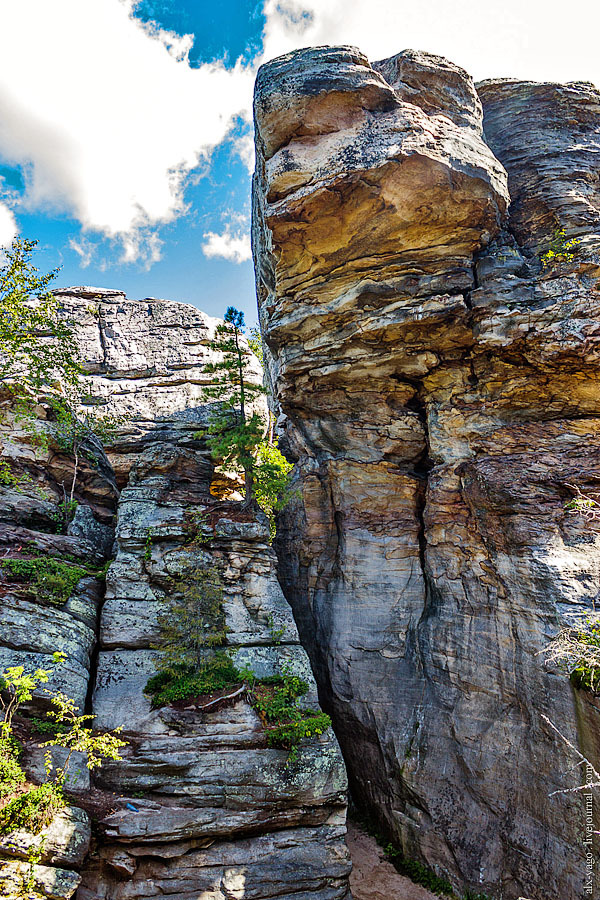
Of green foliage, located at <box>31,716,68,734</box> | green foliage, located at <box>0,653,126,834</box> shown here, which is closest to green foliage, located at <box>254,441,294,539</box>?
green foliage, located at <box>31,716,68,734</box>

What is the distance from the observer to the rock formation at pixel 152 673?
30.0 ft

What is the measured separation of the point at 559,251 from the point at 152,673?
50.9 ft

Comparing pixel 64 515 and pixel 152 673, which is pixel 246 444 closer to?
pixel 64 515

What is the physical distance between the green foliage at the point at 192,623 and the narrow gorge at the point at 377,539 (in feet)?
1.75

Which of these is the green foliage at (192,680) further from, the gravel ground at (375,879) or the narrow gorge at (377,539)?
the gravel ground at (375,879)

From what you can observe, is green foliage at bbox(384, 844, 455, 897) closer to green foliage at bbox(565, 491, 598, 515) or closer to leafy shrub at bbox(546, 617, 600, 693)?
leafy shrub at bbox(546, 617, 600, 693)

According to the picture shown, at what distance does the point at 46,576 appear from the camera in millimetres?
12883

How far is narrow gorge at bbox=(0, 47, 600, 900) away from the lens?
388 inches

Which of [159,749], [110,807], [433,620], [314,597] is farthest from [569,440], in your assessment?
[110,807]

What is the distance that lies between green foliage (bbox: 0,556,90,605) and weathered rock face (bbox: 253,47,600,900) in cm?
769

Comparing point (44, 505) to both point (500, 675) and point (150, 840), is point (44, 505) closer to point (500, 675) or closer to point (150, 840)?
point (150, 840)

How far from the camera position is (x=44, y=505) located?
16953mm

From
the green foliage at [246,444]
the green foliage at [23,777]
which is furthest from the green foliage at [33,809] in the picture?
the green foliage at [246,444]

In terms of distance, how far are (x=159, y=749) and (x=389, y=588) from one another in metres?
7.67
